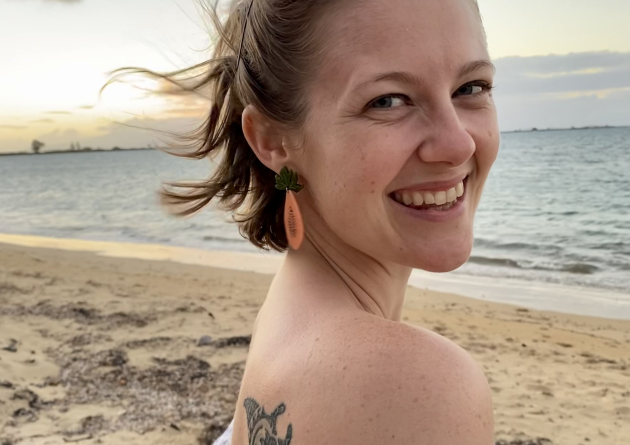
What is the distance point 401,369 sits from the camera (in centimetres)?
114

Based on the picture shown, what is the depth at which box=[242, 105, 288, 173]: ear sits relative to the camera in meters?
1.65

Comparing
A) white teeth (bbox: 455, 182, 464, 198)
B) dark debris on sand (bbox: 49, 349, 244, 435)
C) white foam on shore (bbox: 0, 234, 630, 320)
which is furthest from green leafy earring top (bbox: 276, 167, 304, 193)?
white foam on shore (bbox: 0, 234, 630, 320)

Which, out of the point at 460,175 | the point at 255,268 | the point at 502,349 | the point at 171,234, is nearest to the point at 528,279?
the point at 502,349

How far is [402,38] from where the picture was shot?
1.34 metres

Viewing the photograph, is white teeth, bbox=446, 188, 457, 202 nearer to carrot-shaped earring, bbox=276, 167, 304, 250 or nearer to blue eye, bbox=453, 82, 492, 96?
blue eye, bbox=453, 82, 492, 96

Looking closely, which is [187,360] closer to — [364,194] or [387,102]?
[364,194]

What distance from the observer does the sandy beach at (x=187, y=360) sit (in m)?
4.19

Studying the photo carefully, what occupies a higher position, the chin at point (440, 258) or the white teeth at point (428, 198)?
the white teeth at point (428, 198)

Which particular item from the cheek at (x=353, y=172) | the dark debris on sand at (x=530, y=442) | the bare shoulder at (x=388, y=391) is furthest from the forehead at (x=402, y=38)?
the dark debris on sand at (x=530, y=442)

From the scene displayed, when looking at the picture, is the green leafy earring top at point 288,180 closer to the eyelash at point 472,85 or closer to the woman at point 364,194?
the woman at point 364,194

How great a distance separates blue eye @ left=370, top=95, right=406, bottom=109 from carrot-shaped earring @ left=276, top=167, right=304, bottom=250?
1.15ft

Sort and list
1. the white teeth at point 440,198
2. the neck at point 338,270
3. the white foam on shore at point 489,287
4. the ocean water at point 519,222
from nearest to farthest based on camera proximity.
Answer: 1. the white teeth at point 440,198
2. the neck at point 338,270
3. the white foam on shore at point 489,287
4. the ocean water at point 519,222

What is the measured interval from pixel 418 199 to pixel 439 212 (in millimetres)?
68

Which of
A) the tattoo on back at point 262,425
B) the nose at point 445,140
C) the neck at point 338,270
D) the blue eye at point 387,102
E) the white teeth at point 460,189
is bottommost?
the tattoo on back at point 262,425
